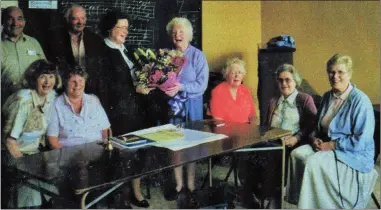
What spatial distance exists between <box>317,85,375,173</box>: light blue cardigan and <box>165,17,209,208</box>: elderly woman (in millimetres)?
847

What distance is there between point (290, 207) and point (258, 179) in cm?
30

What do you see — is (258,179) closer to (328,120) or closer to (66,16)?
(328,120)

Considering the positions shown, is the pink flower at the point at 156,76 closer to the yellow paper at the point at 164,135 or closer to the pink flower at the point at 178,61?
the pink flower at the point at 178,61

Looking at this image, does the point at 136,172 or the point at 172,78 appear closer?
the point at 136,172

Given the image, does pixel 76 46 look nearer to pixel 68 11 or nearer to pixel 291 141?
pixel 68 11

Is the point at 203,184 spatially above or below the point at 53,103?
below

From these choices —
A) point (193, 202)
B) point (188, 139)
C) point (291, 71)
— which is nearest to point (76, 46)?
point (188, 139)

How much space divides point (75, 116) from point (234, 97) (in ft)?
3.41

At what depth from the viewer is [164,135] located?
236 centimetres

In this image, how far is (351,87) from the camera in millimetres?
2564

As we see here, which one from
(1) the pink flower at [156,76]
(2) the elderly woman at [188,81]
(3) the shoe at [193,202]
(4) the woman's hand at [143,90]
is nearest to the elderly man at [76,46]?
(4) the woman's hand at [143,90]

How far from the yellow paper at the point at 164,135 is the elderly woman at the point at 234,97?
546mm

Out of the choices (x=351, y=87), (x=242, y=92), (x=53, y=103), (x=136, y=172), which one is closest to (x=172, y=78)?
(x=242, y=92)

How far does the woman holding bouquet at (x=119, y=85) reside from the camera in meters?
2.69
